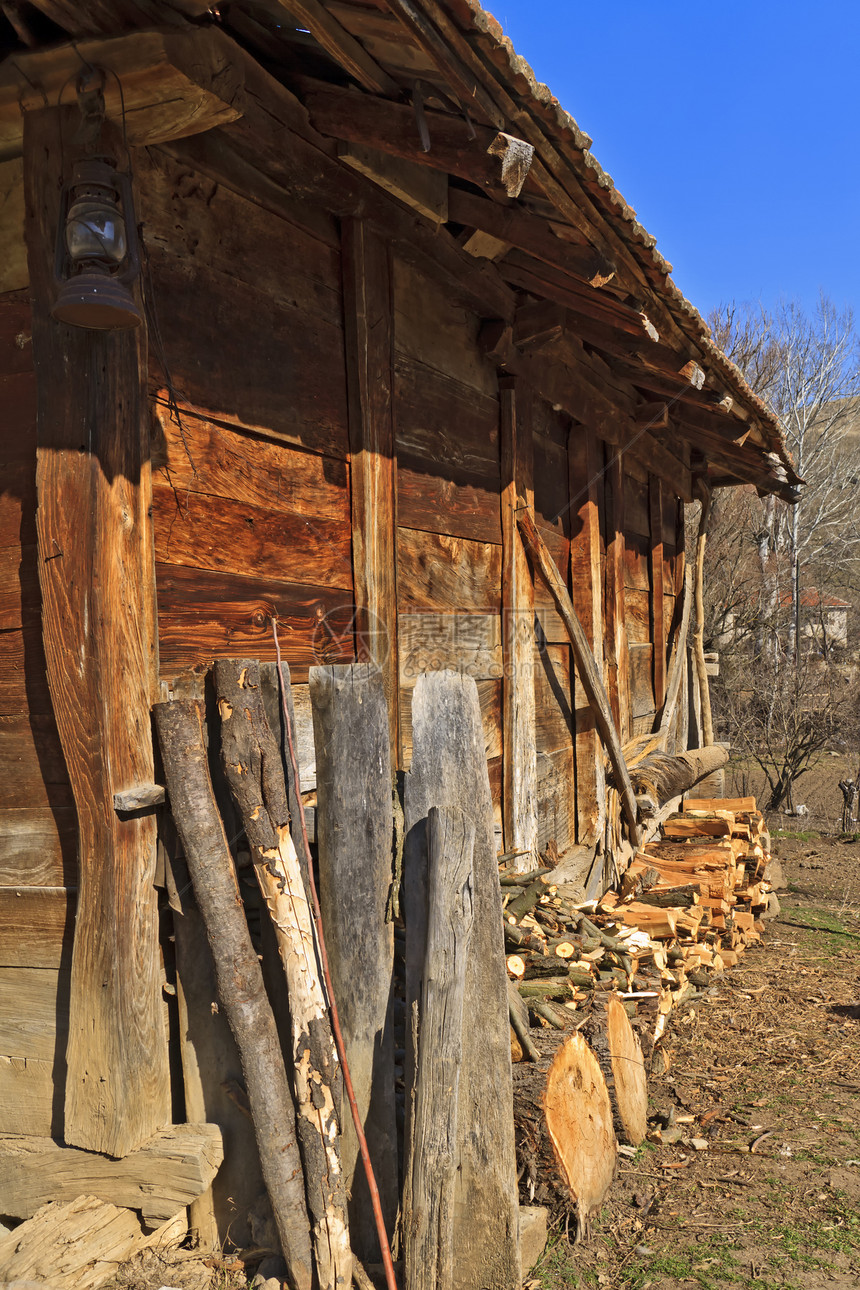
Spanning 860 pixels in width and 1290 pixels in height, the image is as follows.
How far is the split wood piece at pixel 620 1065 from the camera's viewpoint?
3492mm

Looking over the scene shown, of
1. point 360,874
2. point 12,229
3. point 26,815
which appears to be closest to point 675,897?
point 360,874

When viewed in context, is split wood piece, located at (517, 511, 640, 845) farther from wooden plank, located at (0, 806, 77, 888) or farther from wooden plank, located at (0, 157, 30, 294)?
wooden plank, located at (0, 806, 77, 888)

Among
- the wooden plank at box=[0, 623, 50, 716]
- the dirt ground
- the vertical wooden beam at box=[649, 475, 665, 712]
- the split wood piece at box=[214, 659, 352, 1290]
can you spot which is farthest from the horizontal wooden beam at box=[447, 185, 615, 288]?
the vertical wooden beam at box=[649, 475, 665, 712]

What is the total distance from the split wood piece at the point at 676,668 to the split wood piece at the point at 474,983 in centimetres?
582

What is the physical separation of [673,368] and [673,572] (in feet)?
17.2

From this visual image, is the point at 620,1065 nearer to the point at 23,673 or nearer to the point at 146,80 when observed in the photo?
the point at 23,673

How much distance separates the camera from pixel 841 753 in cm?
1945

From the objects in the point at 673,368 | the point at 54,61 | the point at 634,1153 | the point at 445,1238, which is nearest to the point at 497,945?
the point at 445,1238

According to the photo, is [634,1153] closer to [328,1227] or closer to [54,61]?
[328,1227]

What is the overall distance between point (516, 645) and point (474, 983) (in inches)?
98.7

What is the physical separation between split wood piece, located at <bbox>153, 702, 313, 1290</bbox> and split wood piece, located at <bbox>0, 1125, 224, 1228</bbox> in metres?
0.17

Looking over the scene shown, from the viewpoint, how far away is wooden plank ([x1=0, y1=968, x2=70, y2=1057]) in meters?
2.63

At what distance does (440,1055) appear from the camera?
2.62m

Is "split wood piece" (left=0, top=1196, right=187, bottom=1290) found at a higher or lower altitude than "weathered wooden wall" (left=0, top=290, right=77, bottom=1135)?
lower
